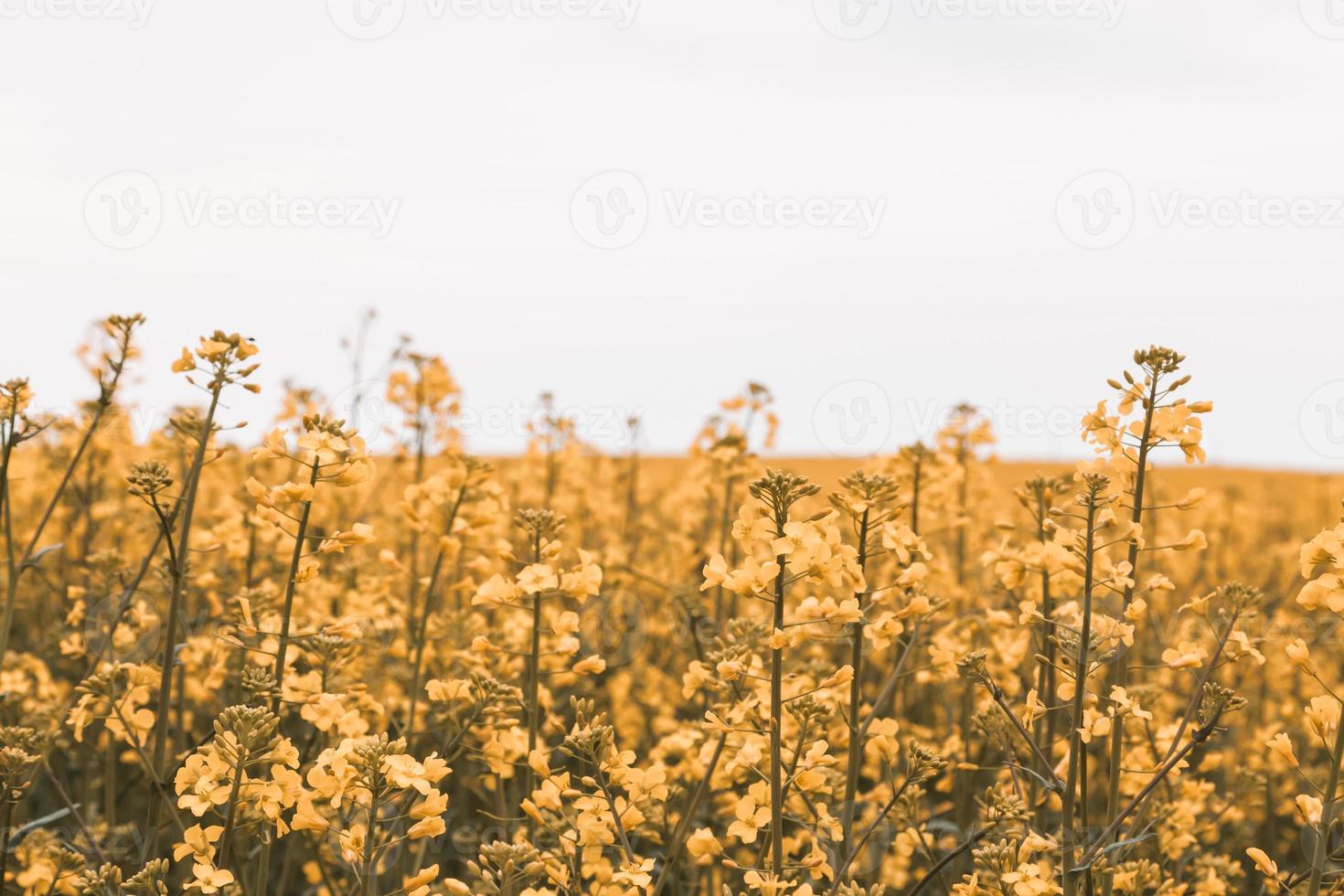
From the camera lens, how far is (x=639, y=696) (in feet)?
25.0

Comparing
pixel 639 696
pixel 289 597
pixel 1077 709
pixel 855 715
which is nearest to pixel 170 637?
pixel 289 597

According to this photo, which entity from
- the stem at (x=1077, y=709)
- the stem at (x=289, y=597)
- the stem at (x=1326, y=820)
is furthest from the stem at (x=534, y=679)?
the stem at (x=1326, y=820)

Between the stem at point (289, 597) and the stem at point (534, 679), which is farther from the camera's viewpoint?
the stem at point (534, 679)

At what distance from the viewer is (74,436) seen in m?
7.86

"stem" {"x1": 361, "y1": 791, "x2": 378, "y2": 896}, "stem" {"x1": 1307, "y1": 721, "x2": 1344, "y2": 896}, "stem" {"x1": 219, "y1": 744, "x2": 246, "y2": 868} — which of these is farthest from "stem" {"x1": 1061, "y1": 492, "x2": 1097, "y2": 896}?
"stem" {"x1": 219, "y1": 744, "x2": 246, "y2": 868}

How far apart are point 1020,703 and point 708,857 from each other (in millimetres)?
2772

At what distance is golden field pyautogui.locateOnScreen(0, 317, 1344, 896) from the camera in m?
3.27

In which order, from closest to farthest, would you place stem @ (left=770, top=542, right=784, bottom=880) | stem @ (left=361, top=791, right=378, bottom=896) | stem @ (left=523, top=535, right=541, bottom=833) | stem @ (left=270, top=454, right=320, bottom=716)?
stem @ (left=361, top=791, right=378, bottom=896), stem @ (left=770, top=542, right=784, bottom=880), stem @ (left=270, top=454, right=320, bottom=716), stem @ (left=523, top=535, right=541, bottom=833)

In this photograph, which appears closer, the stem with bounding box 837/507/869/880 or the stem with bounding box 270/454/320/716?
the stem with bounding box 270/454/320/716

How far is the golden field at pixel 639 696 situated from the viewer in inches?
129

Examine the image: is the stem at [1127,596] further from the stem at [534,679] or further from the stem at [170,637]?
the stem at [170,637]

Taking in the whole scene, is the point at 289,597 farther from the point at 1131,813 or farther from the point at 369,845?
the point at 1131,813

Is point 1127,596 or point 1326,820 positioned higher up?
point 1127,596

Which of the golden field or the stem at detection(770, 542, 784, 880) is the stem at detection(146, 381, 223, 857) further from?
the stem at detection(770, 542, 784, 880)
